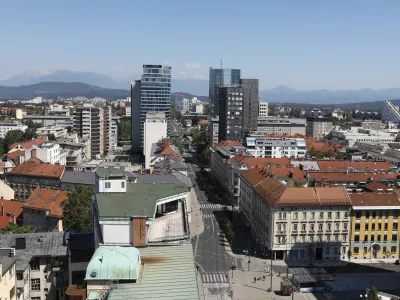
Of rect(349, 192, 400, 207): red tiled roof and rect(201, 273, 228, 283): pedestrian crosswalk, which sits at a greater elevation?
rect(349, 192, 400, 207): red tiled roof

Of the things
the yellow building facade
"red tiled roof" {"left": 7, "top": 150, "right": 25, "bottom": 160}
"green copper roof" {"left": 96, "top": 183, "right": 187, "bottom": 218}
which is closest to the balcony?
"green copper roof" {"left": 96, "top": 183, "right": 187, "bottom": 218}

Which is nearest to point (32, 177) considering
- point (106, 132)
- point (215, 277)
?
point (215, 277)

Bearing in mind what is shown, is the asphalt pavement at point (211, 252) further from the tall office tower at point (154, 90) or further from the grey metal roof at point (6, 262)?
the tall office tower at point (154, 90)

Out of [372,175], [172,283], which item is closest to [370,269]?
[372,175]

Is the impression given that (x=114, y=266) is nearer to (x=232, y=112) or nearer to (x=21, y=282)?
(x=21, y=282)

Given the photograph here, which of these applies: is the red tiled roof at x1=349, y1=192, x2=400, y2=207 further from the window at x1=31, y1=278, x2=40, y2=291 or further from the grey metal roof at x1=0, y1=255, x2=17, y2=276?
the grey metal roof at x1=0, y1=255, x2=17, y2=276
